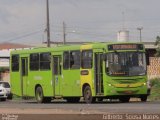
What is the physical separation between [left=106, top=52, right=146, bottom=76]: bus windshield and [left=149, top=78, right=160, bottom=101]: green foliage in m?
6.82

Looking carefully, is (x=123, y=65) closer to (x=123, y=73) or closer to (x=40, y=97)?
(x=123, y=73)

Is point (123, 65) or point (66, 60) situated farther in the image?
point (66, 60)

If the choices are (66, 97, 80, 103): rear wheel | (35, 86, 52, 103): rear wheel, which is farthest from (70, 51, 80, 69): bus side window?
(35, 86, 52, 103): rear wheel

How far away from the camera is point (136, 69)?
31.1 m

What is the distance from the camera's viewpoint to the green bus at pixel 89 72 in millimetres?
30969

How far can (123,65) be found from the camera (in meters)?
31.0

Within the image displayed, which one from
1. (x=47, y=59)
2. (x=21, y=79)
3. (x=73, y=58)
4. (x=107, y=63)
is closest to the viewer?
(x=107, y=63)

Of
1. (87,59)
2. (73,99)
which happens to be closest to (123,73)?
(87,59)

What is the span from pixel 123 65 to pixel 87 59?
2002 millimetres

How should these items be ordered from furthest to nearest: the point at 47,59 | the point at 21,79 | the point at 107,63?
the point at 21,79 < the point at 47,59 < the point at 107,63

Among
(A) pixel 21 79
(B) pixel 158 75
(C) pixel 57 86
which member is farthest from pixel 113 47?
(B) pixel 158 75

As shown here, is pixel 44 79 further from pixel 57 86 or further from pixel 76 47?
pixel 76 47

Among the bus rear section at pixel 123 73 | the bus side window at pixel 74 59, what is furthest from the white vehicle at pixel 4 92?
the bus rear section at pixel 123 73

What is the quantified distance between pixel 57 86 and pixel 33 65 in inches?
98.2
